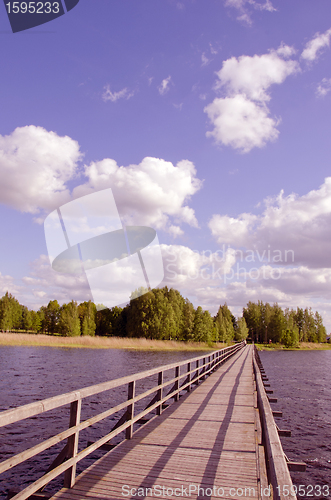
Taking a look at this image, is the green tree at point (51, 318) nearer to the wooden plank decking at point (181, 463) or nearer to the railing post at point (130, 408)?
the wooden plank decking at point (181, 463)

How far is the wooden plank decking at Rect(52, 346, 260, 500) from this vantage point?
14.4 ft

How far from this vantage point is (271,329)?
12706 centimetres

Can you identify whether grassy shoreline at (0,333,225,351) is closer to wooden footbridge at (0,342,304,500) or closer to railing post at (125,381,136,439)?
wooden footbridge at (0,342,304,500)

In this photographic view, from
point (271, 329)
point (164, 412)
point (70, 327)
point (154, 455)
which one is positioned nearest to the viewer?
point (154, 455)

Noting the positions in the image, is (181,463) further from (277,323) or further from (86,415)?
(277,323)

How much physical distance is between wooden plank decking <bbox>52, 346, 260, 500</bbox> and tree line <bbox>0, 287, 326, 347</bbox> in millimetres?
63259

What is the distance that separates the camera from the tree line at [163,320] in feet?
235

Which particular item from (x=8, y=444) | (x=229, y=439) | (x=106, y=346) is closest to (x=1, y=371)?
(x=8, y=444)

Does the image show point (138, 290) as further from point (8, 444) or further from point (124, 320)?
point (8, 444)

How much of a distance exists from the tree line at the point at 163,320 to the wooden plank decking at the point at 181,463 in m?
63.3

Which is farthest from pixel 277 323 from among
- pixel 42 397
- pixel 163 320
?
pixel 42 397

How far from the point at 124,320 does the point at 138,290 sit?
18.8 meters

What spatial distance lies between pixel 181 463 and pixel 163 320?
67216 mm

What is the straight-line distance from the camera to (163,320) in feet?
235
